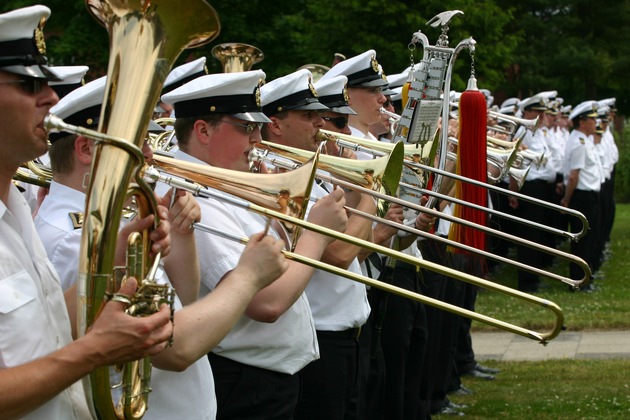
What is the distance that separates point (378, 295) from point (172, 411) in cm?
300

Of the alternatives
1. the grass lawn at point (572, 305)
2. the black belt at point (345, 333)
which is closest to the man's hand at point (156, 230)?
the black belt at point (345, 333)

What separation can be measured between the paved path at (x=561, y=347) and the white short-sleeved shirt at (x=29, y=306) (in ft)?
25.6

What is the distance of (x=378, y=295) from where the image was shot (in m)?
6.29

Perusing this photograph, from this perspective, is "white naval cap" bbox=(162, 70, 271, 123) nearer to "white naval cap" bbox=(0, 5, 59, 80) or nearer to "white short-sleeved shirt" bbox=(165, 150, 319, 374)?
"white short-sleeved shirt" bbox=(165, 150, 319, 374)

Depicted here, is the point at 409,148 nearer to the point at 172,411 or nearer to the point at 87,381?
the point at 172,411

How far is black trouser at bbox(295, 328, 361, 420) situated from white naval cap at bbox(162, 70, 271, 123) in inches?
49.1

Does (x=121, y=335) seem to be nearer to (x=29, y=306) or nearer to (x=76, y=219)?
(x=29, y=306)

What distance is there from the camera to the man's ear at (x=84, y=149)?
3.41m

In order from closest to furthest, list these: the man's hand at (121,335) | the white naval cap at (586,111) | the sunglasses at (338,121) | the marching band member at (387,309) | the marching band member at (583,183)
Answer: the man's hand at (121,335), the sunglasses at (338,121), the marching band member at (387,309), the marching band member at (583,183), the white naval cap at (586,111)

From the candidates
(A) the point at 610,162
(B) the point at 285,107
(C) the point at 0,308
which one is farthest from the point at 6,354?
(A) the point at 610,162

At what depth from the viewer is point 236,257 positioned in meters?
3.90

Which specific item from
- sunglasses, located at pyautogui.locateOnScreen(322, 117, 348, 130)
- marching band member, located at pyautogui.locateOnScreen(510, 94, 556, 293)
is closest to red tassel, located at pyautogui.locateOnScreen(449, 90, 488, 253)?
sunglasses, located at pyautogui.locateOnScreen(322, 117, 348, 130)

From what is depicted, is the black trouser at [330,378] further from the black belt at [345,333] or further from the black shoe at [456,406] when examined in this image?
the black shoe at [456,406]

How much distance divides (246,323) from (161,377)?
698 mm
